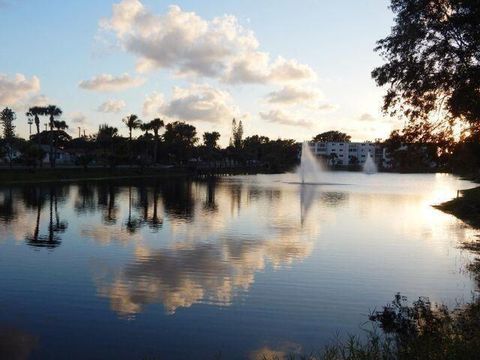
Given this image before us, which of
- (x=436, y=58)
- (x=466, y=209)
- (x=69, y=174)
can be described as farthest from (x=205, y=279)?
(x=69, y=174)

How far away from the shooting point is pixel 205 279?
74.6ft

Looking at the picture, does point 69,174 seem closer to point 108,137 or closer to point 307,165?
point 108,137

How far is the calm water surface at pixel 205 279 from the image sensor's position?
Result: 616 inches

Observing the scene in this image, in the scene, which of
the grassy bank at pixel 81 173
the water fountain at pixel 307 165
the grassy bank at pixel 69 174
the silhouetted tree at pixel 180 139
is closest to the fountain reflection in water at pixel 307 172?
the water fountain at pixel 307 165

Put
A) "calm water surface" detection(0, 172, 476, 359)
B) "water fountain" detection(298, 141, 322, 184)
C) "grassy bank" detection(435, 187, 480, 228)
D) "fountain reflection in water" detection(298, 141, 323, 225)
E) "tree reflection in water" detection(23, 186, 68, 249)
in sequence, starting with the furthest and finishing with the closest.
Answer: "water fountain" detection(298, 141, 322, 184) → "fountain reflection in water" detection(298, 141, 323, 225) → "grassy bank" detection(435, 187, 480, 228) → "tree reflection in water" detection(23, 186, 68, 249) → "calm water surface" detection(0, 172, 476, 359)

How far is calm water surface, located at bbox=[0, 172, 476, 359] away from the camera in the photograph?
51.3 ft

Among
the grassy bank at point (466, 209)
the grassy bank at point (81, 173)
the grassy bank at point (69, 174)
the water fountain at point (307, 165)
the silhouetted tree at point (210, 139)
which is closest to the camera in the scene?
the grassy bank at point (466, 209)

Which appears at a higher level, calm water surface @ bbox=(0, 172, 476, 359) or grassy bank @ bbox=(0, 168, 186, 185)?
grassy bank @ bbox=(0, 168, 186, 185)

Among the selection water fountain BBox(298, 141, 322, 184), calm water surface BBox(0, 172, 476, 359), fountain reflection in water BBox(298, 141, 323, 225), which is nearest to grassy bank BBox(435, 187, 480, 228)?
calm water surface BBox(0, 172, 476, 359)

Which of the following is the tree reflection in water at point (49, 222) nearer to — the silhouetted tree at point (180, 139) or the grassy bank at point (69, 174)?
the grassy bank at point (69, 174)

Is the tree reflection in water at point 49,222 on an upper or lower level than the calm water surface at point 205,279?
upper

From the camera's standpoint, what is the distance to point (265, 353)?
1457 centimetres

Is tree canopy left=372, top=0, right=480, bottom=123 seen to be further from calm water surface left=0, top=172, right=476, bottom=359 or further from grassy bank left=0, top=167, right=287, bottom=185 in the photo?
grassy bank left=0, top=167, right=287, bottom=185

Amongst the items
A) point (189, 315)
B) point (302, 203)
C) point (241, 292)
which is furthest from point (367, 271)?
point (302, 203)
